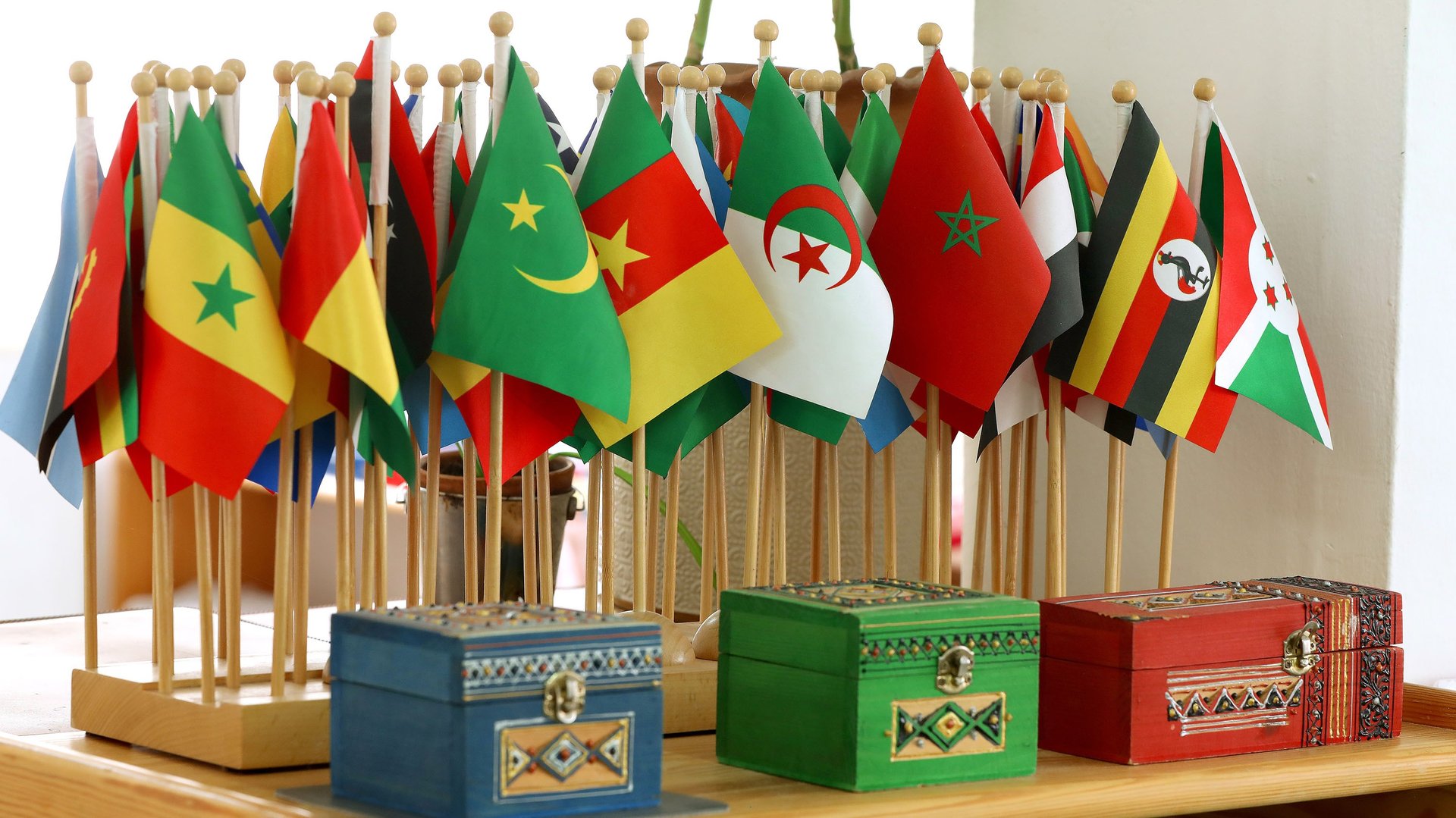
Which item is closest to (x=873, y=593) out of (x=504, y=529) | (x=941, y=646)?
(x=941, y=646)

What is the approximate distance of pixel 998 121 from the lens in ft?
4.21

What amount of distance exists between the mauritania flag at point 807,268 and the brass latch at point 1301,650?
1.12 feet

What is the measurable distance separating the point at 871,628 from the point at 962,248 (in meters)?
0.39

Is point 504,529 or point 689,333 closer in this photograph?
point 689,333

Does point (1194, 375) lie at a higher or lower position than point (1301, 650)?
higher

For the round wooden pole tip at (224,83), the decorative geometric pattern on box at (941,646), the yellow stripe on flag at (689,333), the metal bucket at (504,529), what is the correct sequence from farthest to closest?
the metal bucket at (504,529) < the yellow stripe on flag at (689,333) < the round wooden pole tip at (224,83) < the decorative geometric pattern on box at (941,646)

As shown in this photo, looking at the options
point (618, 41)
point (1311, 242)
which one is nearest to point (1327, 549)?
point (1311, 242)

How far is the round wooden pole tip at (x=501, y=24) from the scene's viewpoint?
3.38 feet

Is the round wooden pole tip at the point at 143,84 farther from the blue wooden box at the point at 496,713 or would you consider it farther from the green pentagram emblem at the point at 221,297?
the blue wooden box at the point at 496,713

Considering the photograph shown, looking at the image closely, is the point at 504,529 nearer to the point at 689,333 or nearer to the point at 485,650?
the point at 689,333

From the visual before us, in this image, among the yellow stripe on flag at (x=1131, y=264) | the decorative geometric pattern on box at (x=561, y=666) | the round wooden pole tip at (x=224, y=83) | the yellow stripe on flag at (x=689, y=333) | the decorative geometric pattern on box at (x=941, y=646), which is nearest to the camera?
the decorative geometric pattern on box at (x=561, y=666)

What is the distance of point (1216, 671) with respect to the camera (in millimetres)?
1038

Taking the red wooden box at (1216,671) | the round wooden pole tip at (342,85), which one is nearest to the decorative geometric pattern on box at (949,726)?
the red wooden box at (1216,671)

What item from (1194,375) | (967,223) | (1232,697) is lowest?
(1232,697)
